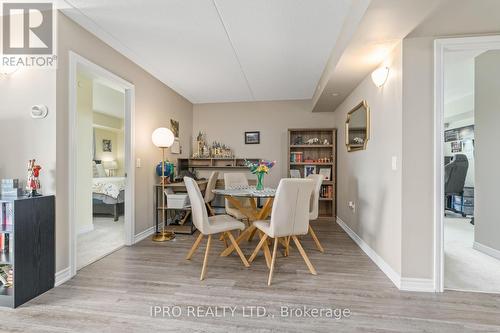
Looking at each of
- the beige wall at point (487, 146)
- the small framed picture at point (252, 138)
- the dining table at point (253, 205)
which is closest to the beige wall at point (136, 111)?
the small framed picture at point (252, 138)

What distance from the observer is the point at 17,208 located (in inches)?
71.7

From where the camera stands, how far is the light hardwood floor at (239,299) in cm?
164

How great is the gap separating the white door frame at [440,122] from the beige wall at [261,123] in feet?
10.1

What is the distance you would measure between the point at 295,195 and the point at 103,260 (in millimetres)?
2245

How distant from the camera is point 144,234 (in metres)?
3.54

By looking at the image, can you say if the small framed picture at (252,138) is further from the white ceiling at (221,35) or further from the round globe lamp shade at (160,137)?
the round globe lamp shade at (160,137)

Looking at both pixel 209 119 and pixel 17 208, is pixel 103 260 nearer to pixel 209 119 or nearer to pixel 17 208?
pixel 17 208

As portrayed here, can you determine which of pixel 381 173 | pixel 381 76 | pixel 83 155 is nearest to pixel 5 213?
pixel 83 155

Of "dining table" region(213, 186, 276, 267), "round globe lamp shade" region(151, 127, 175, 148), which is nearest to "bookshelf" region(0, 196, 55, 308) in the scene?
"dining table" region(213, 186, 276, 267)

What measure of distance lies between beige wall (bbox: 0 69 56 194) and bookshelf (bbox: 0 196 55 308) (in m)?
0.25

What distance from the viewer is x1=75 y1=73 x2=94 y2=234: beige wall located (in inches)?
147

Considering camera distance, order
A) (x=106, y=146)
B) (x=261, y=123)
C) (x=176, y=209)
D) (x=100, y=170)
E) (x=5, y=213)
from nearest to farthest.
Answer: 1. (x=5, y=213)
2. (x=176, y=209)
3. (x=261, y=123)
4. (x=100, y=170)
5. (x=106, y=146)

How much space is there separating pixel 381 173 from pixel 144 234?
3185mm

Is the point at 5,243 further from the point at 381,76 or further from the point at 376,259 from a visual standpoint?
the point at 381,76
